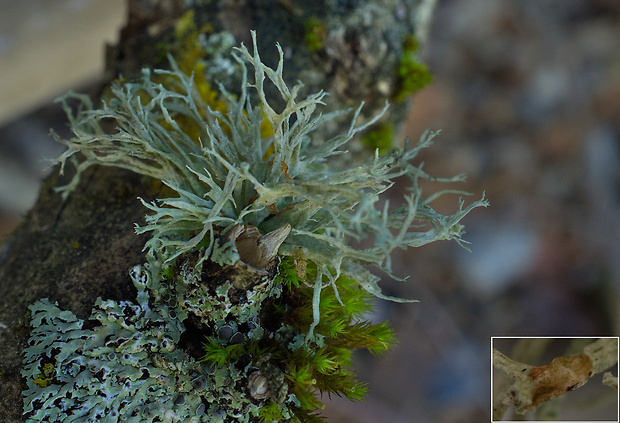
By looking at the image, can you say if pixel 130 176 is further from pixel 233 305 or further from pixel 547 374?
pixel 547 374

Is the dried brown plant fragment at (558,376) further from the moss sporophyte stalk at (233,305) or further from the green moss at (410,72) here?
the green moss at (410,72)

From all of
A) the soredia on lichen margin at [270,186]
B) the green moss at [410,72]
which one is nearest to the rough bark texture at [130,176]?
the green moss at [410,72]

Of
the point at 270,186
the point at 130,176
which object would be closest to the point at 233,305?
the point at 270,186

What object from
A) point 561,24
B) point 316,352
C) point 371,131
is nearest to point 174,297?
point 316,352

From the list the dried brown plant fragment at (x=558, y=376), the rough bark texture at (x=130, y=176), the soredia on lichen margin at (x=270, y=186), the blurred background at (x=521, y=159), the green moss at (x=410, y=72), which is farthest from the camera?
the blurred background at (x=521, y=159)

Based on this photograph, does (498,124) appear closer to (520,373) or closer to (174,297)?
(520,373)

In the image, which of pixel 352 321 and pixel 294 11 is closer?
pixel 352 321
